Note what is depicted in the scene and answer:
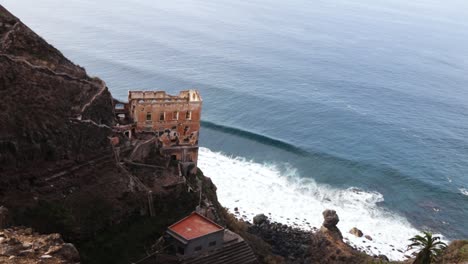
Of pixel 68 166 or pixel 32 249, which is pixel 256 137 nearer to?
pixel 68 166

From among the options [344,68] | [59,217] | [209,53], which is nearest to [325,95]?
[344,68]

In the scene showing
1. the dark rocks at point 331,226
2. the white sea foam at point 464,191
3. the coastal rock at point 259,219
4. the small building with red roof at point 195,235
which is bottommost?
the coastal rock at point 259,219

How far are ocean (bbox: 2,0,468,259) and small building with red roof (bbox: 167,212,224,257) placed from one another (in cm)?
3050

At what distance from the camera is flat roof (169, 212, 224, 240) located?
54.4m

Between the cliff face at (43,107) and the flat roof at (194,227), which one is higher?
the cliff face at (43,107)

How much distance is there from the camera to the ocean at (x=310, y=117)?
92938mm

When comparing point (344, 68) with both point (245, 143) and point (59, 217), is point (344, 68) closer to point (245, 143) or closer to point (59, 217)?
point (245, 143)

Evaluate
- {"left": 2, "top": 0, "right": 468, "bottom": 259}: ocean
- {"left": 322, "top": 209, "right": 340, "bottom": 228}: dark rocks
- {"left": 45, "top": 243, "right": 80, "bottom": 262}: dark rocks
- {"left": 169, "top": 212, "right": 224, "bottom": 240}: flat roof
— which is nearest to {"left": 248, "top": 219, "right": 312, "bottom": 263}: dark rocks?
{"left": 322, "top": 209, "right": 340, "bottom": 228}: dark rocks

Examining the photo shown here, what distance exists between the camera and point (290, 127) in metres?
121

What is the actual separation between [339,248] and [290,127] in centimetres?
5077

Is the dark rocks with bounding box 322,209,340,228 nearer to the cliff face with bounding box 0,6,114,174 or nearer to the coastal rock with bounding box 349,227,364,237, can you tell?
Answer: the coastal rock with bounding box 349,227,364,237

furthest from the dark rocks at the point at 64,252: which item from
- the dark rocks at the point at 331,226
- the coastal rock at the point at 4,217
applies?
the dark rocks at the point at 331,226

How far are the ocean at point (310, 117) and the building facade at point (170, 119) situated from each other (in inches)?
939

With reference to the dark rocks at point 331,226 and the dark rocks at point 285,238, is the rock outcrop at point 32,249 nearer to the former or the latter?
the dark rocks at point 285,238
